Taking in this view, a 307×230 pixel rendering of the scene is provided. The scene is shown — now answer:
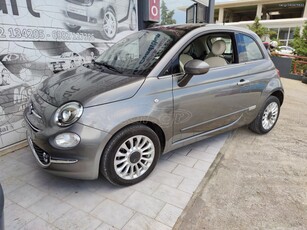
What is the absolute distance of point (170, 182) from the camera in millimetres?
2621

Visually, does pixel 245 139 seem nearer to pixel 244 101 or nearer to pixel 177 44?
pixel 244 101

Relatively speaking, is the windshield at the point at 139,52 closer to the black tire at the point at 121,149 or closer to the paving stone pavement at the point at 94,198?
the black tire at the point at 121,149

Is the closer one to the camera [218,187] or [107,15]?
[218,187]

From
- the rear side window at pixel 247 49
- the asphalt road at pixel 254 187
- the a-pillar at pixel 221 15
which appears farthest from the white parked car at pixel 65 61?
the a-pillar at pixel 221 15

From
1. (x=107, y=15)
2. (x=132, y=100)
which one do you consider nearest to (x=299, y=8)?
(x=107, y=15)

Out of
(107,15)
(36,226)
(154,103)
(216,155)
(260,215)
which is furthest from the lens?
(107,15)

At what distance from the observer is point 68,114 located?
6.99 ft

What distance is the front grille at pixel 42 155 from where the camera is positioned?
2.22 m

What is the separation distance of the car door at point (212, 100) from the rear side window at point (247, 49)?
0.09 m

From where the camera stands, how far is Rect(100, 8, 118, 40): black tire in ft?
15.1

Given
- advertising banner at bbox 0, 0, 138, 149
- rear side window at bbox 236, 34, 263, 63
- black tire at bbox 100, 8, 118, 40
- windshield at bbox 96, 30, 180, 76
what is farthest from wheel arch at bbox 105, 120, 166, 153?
black tire at bbox 100, 8, 118, 40

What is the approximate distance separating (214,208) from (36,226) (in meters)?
1.57

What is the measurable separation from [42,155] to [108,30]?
322 centimetres

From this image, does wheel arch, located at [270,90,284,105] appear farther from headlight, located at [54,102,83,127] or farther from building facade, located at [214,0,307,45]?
building facade, located at [214,0,307,45]
